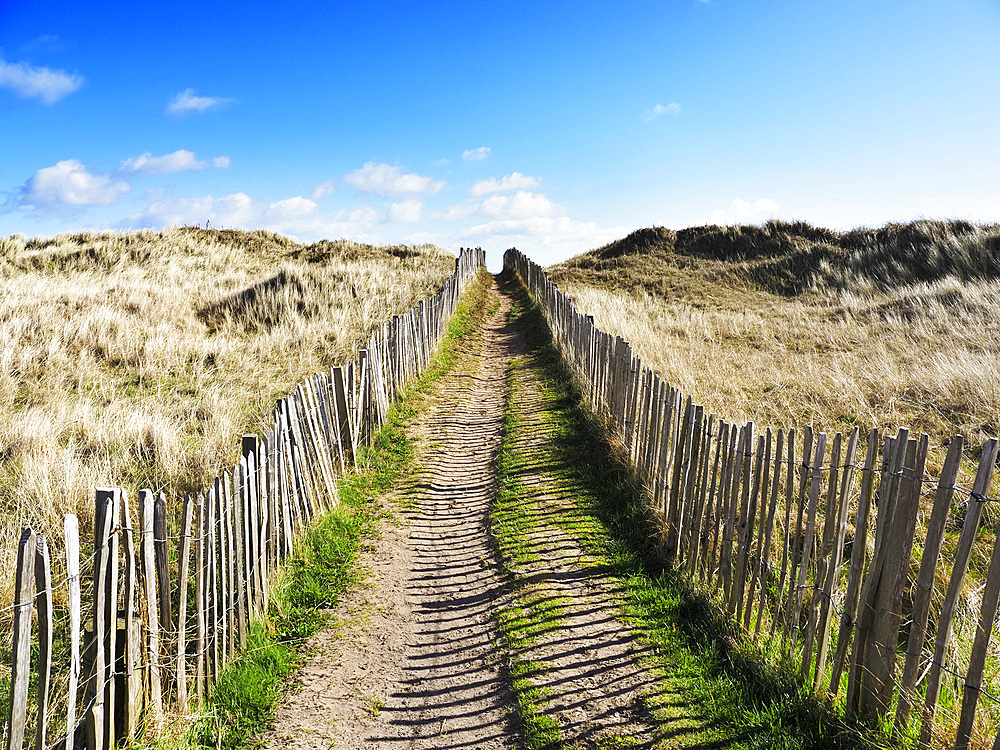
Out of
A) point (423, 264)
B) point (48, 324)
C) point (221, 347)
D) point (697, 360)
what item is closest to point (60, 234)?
point (423, 264)

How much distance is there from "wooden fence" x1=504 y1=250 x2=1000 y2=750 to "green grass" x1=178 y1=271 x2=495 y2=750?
95.3 inches

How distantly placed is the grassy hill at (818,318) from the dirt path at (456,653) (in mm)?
3671

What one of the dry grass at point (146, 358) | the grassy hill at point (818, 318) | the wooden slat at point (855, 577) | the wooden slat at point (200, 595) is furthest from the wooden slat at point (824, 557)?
the dry grass at point (146, 358)

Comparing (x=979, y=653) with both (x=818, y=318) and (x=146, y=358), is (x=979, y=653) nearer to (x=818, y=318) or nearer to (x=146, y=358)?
(x=146, y=358)

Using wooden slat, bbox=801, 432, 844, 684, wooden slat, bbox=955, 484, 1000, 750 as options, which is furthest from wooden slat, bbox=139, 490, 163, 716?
wooden slat, bbox=955, 484, 1000, 750

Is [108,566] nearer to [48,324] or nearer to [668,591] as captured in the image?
[668,591]

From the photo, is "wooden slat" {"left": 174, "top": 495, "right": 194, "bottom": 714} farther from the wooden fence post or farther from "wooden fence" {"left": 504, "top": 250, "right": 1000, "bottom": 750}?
"wooden fence" {"left": 504, "top": 250, "right": 1000, "bottom": 750}

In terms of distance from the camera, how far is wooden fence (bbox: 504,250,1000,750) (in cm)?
263

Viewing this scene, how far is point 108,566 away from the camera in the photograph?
2.64 meters

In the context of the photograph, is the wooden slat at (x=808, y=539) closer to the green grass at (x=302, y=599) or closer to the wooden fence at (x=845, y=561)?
the wooden fence at (x=845, y=561)

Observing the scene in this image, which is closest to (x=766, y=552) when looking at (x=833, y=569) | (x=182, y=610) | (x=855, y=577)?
(x=833, y=569)

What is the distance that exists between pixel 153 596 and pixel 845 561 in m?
4.93

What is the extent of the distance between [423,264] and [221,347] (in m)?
16.0

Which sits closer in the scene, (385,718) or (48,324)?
(385,718)
